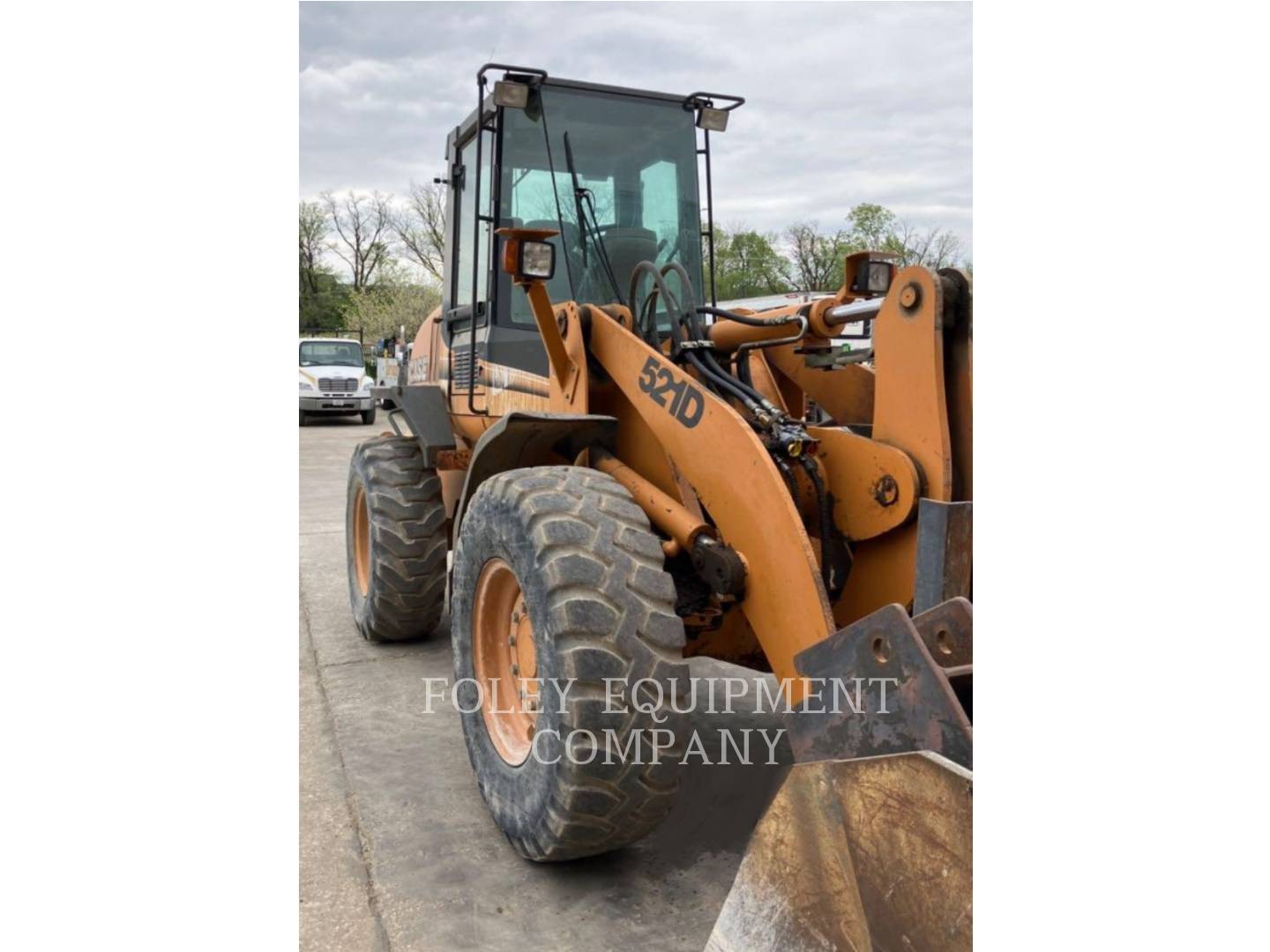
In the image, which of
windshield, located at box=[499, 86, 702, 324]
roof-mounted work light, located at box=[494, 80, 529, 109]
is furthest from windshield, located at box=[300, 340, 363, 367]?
roof-mounted work light, located at box=[494, 80, 529, 109]

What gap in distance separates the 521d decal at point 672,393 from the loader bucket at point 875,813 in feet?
3.65

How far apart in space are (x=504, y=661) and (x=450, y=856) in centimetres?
63

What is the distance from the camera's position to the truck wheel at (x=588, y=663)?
8.32ft

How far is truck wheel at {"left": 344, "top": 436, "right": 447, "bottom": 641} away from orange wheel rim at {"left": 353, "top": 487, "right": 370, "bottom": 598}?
278 millimetres

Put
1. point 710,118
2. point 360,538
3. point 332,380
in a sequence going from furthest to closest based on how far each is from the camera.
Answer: point 332,380 < point 360,538 < point 710,118

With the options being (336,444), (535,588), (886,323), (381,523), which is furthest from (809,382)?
(336,444)

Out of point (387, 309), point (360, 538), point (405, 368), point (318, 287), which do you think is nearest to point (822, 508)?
point (360, 538)

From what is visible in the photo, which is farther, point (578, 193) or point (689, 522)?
point (578, 193)

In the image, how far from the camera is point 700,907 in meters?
2.77

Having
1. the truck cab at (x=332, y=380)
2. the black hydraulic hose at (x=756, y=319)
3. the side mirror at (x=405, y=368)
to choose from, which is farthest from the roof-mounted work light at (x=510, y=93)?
the truck cab at (x=332, y=380)

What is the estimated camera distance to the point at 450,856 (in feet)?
9.98

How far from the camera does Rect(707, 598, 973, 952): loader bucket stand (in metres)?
1.63

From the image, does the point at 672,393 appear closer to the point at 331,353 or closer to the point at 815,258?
the point at 815,258

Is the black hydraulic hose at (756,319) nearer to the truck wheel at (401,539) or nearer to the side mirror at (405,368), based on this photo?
the truck wheel at (401,539)
